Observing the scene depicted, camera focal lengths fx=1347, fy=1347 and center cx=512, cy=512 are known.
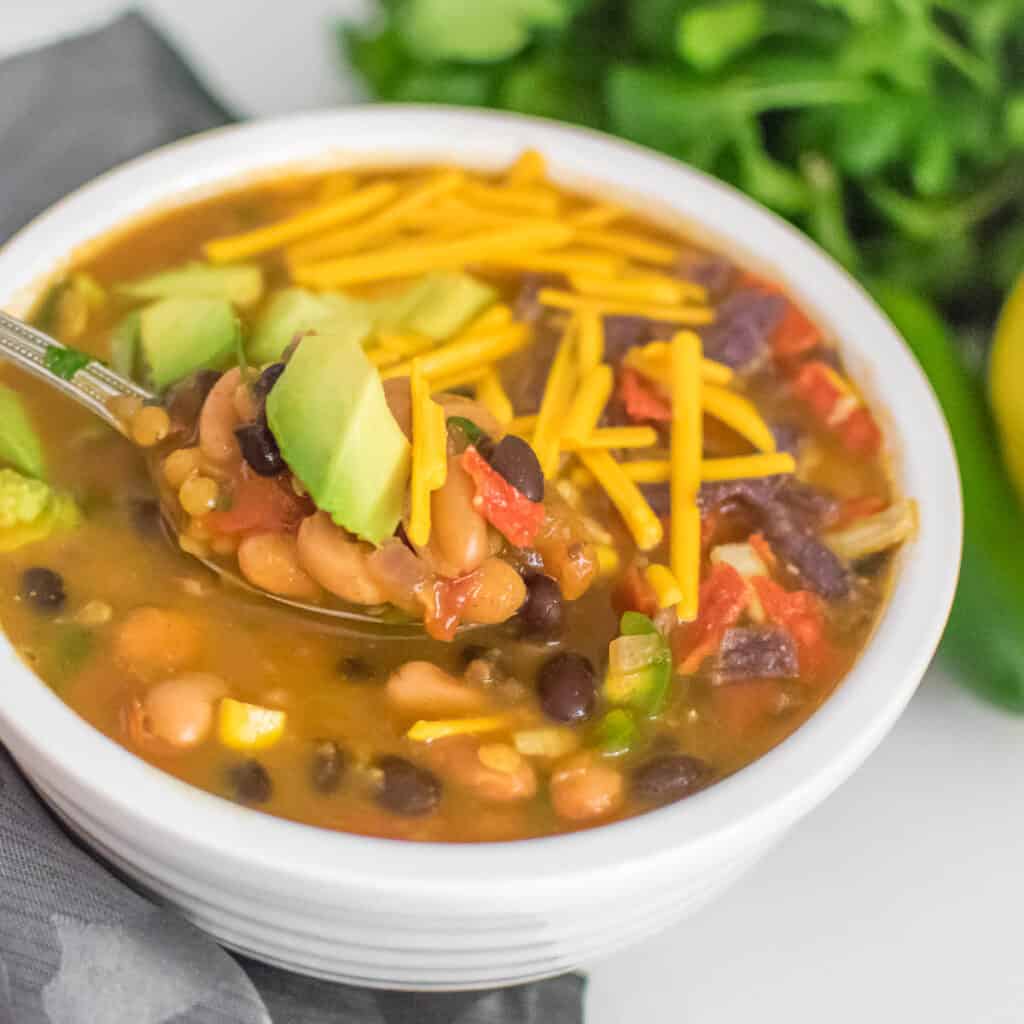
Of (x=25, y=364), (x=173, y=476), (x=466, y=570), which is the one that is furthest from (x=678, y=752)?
(x=25, y=364)

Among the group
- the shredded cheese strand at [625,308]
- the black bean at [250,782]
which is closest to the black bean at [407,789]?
the black bean at [250,782]

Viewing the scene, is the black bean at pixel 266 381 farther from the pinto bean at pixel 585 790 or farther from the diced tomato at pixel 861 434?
the diced tomato at pixel 861 434

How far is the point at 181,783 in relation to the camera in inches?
66.2

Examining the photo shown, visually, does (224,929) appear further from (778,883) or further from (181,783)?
(778,883)

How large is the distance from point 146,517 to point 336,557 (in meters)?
0.41

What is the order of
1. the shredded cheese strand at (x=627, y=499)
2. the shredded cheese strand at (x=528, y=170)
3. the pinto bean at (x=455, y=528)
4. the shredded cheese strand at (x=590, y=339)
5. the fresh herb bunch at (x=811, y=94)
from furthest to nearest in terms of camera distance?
the fresh herb bunch at (x=811, y=94) → the shredded cheese strand at (x=528, y=170) → the shredded cheese strand at (x=590, y=339) → the shredded cheese strand at (x=627, y=499) → the pinto bean at (x=455, y=528)

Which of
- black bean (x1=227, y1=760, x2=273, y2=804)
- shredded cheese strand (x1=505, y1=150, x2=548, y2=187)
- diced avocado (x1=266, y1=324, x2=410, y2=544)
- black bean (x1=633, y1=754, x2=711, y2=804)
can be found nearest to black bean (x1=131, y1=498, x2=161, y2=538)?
diced avocado (x1=266, y1=324, x2=410, y2=544)

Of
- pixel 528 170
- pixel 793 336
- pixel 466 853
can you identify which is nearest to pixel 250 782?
pixel 466 853

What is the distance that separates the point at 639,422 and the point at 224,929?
3.34 ft

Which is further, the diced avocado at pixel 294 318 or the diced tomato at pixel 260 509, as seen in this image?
the diced avocado at pixel 294 318

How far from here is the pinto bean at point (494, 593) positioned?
1.88 metres

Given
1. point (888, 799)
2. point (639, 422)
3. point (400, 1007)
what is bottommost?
point (888, 799)

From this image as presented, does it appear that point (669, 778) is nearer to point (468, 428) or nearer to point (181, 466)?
point (468, 428)

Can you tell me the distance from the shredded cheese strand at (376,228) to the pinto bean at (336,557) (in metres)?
0.82
